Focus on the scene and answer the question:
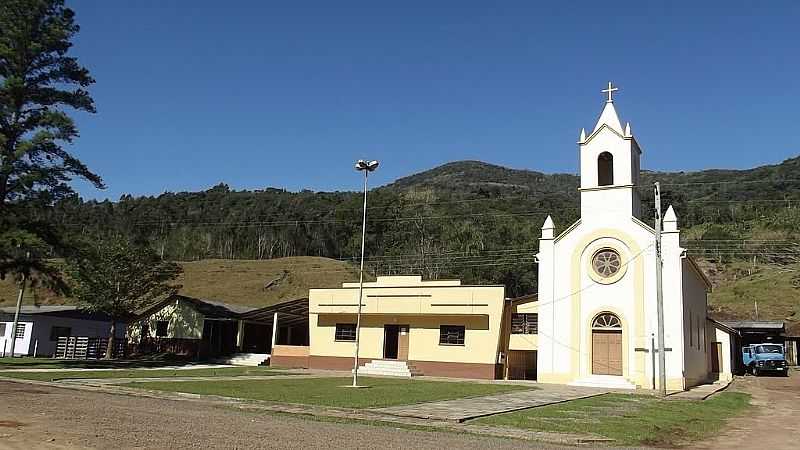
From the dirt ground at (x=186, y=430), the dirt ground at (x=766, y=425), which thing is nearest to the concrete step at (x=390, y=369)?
the dirt ground at (x=766, y=425)

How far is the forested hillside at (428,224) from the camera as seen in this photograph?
261ft

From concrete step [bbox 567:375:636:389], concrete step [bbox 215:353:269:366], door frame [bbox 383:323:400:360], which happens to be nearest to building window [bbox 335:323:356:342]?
door frame [bbox 383:323:400:360]

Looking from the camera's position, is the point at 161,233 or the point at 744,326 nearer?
the point at 744,326

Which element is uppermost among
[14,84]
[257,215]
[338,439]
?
[257,215]

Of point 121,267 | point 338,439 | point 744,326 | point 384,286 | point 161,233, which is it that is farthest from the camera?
point 161,233

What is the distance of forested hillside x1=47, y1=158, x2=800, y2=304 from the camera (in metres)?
79.6

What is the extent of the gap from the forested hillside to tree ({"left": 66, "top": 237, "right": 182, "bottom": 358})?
28096 millimetres

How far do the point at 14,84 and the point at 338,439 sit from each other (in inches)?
1117

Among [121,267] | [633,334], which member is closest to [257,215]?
[121,267]

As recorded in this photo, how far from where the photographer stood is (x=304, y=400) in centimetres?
1852

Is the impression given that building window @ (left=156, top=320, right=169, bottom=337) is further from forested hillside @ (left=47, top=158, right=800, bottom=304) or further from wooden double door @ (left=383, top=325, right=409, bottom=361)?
forested hillside @ (left=47, top=158, right=800, bottom=304)

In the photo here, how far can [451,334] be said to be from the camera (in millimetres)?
37031

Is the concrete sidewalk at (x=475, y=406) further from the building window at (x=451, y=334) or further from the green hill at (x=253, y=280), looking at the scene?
the green hill at (x=253, y=280)

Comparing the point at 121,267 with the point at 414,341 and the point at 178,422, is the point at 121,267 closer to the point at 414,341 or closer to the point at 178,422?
the point at 414,341
